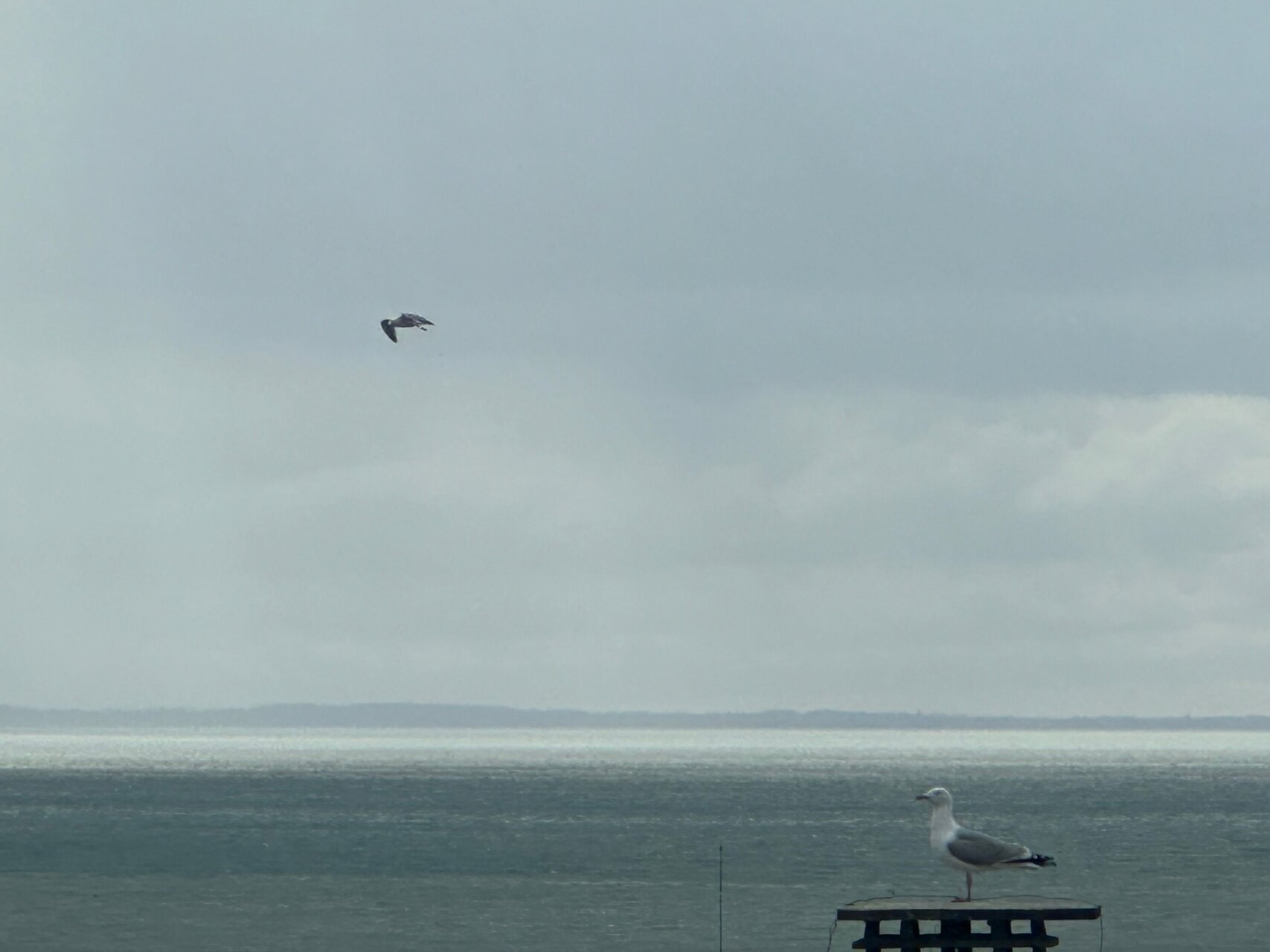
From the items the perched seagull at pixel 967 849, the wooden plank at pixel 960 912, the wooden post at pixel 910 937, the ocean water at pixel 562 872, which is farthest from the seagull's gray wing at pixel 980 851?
the ocean water at pixel 562 872

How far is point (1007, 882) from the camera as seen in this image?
7225 centimetres

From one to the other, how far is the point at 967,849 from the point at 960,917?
1.70 metres

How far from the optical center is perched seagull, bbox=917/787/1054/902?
85.5 feet

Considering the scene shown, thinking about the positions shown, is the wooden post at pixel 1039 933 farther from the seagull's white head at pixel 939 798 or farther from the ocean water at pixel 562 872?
the ocean water at pixel 562 872

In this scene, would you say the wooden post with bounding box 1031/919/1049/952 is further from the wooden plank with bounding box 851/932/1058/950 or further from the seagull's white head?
the seagull's white head

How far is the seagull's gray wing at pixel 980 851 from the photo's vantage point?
26.0 meters

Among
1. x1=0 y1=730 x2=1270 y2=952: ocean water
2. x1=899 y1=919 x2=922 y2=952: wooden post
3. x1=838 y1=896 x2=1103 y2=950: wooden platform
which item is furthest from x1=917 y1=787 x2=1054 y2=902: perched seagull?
x1=0 y1=730 x2=1270 y2=952: ocean water

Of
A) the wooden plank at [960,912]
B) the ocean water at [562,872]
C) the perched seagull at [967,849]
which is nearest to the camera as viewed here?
the wooden plank at [960,912]

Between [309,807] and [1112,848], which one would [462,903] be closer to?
[1112,848]

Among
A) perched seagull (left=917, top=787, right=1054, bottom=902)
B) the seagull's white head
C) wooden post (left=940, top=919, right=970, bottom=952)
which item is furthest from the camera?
wooden post (left=940, top=919, right=970, bottom=952)

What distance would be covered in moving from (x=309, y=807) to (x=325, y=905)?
74.7 metres

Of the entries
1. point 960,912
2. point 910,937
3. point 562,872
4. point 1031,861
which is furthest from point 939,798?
point 562,872

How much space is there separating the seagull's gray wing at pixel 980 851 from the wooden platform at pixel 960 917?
0.52 m

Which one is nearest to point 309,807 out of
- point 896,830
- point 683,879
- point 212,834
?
point 212,834
